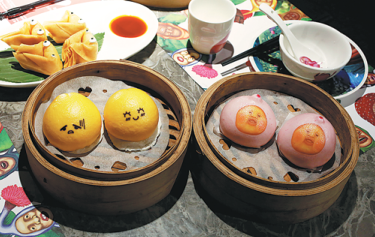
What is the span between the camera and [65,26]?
1362mm

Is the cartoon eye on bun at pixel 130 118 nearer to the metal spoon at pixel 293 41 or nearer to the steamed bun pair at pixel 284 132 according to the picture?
the steamed bun pair at pixel 284 132

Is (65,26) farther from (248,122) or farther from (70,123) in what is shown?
(248,122)

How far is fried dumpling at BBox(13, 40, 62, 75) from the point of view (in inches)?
47.3

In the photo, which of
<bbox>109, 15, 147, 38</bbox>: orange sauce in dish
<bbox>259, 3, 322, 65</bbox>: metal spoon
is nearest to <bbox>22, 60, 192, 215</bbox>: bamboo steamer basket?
<bbox>109, 15, 147, 38</bbox>: orange sauce in dish

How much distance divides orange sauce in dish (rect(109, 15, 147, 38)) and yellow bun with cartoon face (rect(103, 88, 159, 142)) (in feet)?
2.05

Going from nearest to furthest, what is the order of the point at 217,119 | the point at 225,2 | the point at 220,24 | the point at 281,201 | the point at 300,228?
the point at 281,201, the point at 300,228, the point at 217,119, the point at 220,24, the point at 225,2

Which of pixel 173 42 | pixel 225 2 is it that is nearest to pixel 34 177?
pixel 173 42

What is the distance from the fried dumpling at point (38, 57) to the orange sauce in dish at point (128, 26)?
1.20 ft

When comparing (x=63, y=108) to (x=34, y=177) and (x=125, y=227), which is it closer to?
(x=34, y=177)

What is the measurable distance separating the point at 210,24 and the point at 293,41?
1.39ft

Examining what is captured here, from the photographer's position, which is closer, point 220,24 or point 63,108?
point 63,108

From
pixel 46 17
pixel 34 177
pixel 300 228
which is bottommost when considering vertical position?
pixel 300 228

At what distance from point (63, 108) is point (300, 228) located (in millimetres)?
880

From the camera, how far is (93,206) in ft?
2.90
